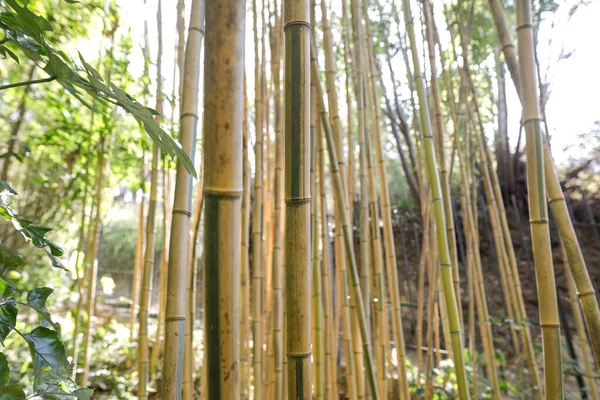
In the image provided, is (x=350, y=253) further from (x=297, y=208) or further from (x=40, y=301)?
(x=40, y=301)

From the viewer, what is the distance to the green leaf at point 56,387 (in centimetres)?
36

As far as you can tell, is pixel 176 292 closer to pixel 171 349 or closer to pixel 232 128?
pixel 171 349

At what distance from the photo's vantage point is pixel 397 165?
522 centimetres

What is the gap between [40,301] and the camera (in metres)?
0.42

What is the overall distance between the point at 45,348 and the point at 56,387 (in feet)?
0.12

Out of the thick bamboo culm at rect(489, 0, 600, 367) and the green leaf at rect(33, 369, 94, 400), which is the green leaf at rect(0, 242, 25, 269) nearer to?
the green leaf at rect(33, 369, 94, 400)

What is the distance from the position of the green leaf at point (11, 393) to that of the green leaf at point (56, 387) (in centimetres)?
1

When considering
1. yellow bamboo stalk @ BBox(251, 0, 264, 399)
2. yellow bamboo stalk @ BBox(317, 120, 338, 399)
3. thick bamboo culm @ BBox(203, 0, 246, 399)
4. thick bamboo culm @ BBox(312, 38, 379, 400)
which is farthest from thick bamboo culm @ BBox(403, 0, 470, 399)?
thick bamboo culm @ BBox(203, 0, 246, 399)

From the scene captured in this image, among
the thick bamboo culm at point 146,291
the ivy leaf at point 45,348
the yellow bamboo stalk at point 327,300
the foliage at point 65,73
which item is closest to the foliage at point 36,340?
the ivy leaf at point 45,348

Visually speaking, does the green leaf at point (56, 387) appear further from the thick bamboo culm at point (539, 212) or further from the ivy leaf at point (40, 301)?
the thick bamboo culm at point (539, 212)

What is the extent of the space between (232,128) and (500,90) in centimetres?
380

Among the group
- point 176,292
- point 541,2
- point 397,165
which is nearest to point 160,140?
point 176,292

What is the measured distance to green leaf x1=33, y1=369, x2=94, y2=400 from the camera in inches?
14.2

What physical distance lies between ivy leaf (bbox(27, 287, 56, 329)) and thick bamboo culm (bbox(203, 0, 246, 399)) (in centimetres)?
19
